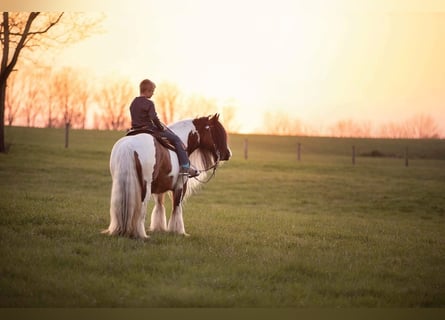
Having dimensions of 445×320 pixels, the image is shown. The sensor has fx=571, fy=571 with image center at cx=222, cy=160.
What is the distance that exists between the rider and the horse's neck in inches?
16.4

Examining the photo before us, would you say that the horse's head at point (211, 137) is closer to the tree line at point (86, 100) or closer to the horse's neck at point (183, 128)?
the horse's neck at point (183, 128)

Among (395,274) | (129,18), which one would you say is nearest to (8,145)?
(129,18)

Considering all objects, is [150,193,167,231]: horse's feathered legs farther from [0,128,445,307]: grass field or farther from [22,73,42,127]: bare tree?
[22,73,42,127]: bare tree

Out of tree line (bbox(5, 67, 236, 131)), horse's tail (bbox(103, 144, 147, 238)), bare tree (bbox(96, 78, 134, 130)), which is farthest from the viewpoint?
tree line (bbox(5, 67, 236, 131))

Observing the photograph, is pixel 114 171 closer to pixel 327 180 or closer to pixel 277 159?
pixel 327 180

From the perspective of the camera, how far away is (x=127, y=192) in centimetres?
647

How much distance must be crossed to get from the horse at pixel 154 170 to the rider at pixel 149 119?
12 cm

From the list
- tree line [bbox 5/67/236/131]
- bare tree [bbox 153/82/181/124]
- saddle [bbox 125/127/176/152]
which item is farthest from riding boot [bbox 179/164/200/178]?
bare tree [bbox 153/82/181/124]

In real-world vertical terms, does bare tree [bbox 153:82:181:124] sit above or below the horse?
above

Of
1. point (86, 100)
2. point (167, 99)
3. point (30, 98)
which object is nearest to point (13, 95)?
point (30, 98)

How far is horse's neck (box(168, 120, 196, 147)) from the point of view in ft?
25.3

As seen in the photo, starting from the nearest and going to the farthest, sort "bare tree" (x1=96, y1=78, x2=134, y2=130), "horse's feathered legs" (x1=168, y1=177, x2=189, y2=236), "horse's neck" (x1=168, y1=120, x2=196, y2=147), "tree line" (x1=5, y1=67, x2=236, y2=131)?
1. "horse's feathered legs" (x1=168, y1=177, x2=189, y2=236)
2. "horse's neck" (x1=168, y1=120, x2=196, y2=147)
3. "bare tree" (x1=96, y1=78, x2=134, y2=130)
4. "tree line" (x1=5, y1=67, x2=236, y2=131)

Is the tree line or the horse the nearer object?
the horse

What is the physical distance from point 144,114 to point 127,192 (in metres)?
1.11
